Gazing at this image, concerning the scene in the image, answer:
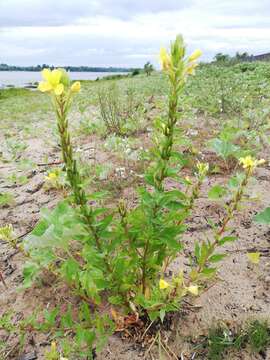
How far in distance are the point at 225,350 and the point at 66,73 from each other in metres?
1.39

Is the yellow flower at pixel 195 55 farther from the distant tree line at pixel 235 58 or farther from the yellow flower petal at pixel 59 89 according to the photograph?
the distant tree line at pixel 235 58

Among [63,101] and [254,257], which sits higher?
[63,101]

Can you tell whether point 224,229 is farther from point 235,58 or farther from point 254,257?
point 235,58

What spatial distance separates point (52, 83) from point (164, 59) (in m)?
0.35

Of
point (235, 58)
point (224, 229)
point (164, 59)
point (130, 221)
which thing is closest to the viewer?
point (164, 59)

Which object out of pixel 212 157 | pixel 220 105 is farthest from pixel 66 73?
pixel 220 105

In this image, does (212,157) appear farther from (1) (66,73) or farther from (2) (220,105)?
(1) (66,73)

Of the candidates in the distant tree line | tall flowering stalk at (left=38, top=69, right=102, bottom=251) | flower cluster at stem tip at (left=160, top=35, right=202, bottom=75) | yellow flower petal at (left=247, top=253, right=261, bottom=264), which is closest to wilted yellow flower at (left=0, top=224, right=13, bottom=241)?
tall flowering stalk at (left=38, top=69, right=102, bottom=251)

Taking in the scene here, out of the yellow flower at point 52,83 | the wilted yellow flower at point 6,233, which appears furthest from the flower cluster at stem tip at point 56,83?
the wilted yellow flower at point 6,233

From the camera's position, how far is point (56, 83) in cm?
97

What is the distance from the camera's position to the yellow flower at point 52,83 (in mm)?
955

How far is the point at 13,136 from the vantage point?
6234mm

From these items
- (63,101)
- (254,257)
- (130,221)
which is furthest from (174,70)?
(254,257)

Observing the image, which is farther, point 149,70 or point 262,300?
point 149,70
